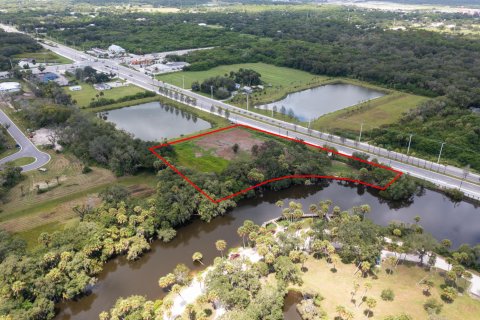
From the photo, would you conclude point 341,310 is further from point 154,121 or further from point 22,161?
point 154,121

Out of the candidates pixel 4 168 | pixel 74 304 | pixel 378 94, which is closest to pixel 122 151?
pixel 4 168

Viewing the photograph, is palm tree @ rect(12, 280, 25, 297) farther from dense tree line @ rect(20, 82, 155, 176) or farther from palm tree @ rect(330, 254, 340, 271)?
→ palm tree @ rect(330, 254, 340, 271)

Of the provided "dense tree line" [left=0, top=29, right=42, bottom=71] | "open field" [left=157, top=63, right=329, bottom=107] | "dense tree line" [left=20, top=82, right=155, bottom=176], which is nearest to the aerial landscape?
"dense tree line" [left=20, top=82, right=155, bottom=176]

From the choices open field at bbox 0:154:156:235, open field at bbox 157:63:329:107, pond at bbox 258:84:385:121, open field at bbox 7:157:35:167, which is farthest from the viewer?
open field at bbox 157:63:329:107

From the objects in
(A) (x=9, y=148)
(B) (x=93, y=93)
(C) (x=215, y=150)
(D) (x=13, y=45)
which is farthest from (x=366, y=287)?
(D) (x=13, y=45)

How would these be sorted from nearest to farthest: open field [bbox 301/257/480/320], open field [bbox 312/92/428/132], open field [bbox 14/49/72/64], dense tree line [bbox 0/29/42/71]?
open field [bbox 301/257/480/320], open field [bbox 312/92/428/132], dense tree line [bbox 0/29/42/71], open field [bbox 14/49/72/64]

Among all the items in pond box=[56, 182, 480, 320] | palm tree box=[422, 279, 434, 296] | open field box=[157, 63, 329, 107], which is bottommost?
pond box=[56, 182, 480, 320]

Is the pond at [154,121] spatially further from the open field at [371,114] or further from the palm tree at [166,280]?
the palm tree at [166,280]
